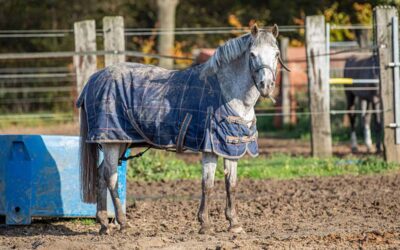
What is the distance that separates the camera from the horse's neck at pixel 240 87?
6840mm

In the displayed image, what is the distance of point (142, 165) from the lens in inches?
436

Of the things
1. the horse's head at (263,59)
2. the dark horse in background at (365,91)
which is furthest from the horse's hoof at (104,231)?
the dark horse in background at (365,91)

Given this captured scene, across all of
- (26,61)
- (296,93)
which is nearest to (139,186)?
(296,93)

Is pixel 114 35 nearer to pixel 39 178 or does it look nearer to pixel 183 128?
pixel 39 178

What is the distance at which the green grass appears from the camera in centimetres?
1091

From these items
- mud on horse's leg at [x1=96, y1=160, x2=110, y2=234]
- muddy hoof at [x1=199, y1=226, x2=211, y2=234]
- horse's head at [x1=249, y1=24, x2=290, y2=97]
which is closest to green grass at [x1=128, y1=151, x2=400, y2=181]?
mud on horse's leg at [x1=96, y1=160, x2=110, y2=234]

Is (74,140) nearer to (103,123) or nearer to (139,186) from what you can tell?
(103,123)

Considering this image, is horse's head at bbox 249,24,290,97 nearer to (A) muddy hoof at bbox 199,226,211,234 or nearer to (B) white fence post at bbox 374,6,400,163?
(A) muddy hoof at bbox 199,226,211,234

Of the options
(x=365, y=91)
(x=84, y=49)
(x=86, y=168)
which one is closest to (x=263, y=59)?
(x=86, y=168)

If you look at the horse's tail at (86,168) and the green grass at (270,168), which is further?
the green grass at (270,168)

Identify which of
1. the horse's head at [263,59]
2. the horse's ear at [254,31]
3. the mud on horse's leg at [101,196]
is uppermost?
the horse's ear at [254,31]

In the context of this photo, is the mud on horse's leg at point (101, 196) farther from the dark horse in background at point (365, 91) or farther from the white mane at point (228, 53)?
the dark horse in background at point (365, 91)

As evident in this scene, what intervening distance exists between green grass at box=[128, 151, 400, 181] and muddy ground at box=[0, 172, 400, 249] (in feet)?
1.38

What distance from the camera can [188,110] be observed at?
690 cm
